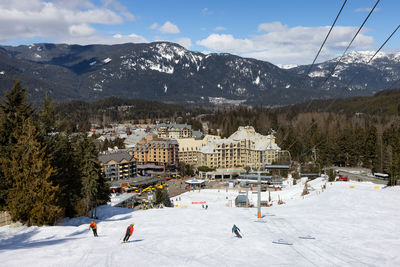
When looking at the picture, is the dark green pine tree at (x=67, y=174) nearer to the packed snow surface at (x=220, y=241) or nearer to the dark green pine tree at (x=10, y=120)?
the packed snow surface at (x=220, y=241)

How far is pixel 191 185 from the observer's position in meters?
87.8

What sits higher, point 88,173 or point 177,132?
point 177,132

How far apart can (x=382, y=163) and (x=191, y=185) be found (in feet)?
153

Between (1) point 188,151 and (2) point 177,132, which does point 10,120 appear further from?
(2) point 177,132

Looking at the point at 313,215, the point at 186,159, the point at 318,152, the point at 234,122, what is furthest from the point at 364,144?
the point at 234,122

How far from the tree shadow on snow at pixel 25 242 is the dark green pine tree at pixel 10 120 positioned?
13.4 feet

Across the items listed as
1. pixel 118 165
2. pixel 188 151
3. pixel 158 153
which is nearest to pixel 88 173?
pixel 118 165

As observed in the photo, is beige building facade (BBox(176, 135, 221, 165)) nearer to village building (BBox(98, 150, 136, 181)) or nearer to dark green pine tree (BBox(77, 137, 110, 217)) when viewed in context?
village building (BBox(98, 150, 136, 181))

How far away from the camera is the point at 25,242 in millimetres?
18125

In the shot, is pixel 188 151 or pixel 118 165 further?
pixel 188 151

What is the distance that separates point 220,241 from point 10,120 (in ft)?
59.0

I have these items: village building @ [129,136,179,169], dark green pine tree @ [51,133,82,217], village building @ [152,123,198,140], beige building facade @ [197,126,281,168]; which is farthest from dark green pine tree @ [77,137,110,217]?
village building @ [152,123,198,140]

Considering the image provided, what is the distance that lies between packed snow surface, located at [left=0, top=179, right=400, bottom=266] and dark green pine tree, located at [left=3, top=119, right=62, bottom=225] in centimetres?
101

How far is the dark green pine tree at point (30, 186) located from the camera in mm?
21359
